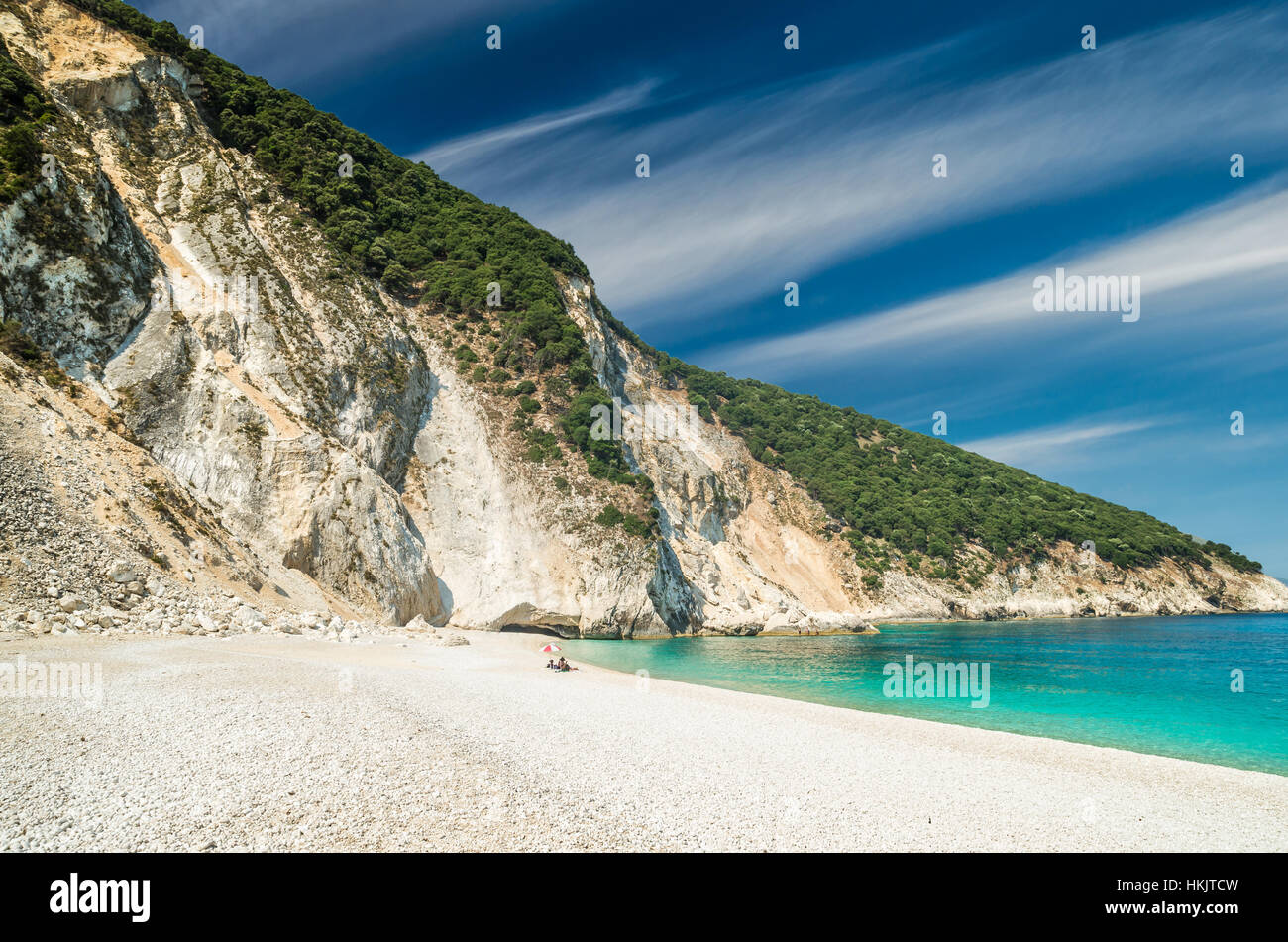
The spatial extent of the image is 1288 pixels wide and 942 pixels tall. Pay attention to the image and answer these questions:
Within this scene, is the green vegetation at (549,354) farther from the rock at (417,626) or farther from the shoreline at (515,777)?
the shoreline at (515,777)

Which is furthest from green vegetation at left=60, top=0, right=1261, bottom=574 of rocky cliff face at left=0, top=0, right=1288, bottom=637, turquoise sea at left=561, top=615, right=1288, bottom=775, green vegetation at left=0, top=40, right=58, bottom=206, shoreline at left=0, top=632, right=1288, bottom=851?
shoreline at left=0, top=632, right=1288, bottom=851

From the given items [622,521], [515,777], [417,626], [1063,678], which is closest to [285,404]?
[417,626]

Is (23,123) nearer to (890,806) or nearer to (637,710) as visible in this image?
(637,710)

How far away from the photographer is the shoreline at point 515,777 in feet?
18.5

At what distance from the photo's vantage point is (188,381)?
30375 millimetres

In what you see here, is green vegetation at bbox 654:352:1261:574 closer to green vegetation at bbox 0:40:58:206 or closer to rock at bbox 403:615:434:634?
rock at bbox 403:615:434:634

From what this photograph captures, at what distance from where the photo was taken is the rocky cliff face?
2744 centimetres

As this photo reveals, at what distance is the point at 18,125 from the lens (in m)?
26.7

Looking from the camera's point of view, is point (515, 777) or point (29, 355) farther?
point (29, 355)

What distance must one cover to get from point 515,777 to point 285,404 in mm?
34193

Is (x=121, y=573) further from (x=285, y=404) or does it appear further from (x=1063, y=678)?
(x=1063, y=678)

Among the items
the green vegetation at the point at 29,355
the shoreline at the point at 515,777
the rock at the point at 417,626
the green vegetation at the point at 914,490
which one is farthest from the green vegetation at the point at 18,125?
the green vegetation at the point at 914,490

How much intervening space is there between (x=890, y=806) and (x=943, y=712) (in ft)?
40.6

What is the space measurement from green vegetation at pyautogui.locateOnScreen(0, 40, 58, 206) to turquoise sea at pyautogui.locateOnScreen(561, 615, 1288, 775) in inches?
1268
